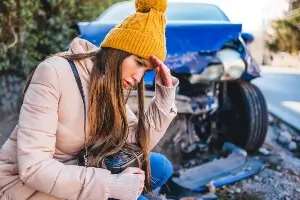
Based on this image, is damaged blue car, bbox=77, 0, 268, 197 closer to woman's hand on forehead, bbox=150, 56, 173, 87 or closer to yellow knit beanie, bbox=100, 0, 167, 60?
A: woman's hand on forehead, bbox=150, 56, 173, 87

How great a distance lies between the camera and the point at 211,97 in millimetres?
4133

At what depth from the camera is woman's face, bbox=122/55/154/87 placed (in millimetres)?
1761

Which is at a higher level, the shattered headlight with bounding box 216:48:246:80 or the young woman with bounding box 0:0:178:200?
the young woman with bounding box 0:0:178:200

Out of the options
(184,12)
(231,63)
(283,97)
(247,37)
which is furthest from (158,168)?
(283,97)

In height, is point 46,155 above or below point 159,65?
below

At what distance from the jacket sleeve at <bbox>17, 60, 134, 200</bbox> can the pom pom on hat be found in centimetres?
44

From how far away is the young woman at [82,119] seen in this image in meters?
1.63

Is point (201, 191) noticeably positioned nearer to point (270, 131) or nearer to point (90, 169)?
point (90, 169)

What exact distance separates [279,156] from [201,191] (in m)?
1.35

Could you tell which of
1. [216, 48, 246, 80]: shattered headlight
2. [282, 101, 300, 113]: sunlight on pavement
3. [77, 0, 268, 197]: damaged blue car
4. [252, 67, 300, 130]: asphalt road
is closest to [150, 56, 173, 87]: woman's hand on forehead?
[77, 0, 268, 197]: damaged blue car

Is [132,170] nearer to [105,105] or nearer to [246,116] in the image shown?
[105,105]

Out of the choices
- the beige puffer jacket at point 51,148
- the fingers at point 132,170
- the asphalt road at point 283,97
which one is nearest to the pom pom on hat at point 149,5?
the beige puffer jacket at point 51,148

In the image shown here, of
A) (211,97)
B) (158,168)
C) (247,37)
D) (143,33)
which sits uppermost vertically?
(143,33)

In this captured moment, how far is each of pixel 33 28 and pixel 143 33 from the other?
4388 mm
